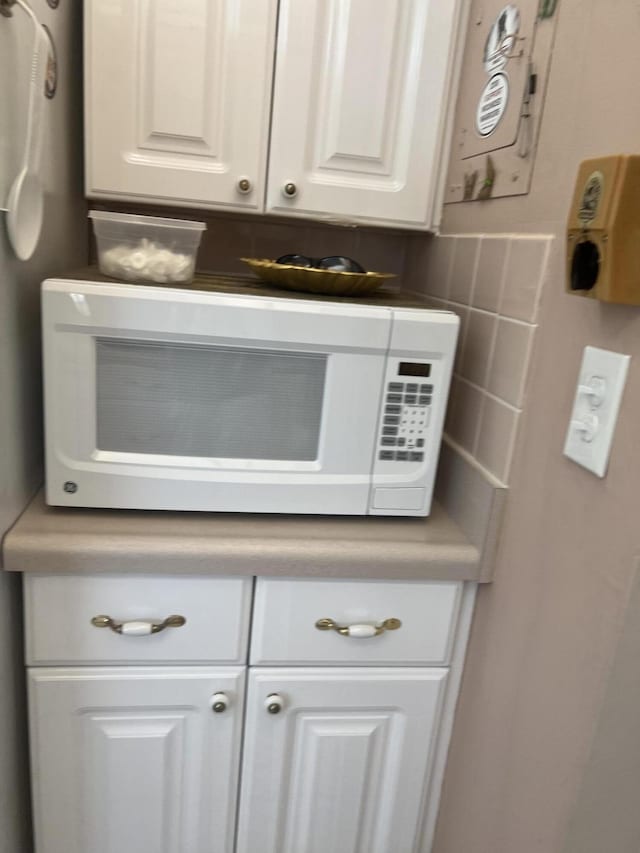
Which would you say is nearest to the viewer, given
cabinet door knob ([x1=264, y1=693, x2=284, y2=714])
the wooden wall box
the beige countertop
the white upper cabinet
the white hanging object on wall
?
the wooden wall box

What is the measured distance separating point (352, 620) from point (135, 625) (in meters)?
→ 0.32

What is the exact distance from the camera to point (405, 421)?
3.22 ft

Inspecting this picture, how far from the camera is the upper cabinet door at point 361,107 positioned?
1.12 m

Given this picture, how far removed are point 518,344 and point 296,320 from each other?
31 centimetres

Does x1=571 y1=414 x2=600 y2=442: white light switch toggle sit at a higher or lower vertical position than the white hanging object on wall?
lower

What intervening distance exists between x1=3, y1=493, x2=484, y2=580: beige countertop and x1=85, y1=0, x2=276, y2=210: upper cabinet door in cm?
59

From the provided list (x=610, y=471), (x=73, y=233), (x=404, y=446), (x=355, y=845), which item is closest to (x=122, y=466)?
(x=404, y=446)

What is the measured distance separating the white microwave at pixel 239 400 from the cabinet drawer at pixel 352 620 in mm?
120

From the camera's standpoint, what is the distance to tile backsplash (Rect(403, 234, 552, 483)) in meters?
0.90

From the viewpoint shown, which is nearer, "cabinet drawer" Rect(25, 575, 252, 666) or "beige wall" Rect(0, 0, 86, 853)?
"beige wall" Rect(0, 0, 86, 853)

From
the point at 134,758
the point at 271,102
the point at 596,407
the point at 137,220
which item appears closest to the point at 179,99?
the point at 271,102

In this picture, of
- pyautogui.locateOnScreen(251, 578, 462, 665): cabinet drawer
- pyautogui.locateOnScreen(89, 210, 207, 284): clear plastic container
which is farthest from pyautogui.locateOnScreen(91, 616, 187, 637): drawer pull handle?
pyautogui.locateOnScreen(89, 210, 207, 284): clear plastic container

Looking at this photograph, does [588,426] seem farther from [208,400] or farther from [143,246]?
[143,246]

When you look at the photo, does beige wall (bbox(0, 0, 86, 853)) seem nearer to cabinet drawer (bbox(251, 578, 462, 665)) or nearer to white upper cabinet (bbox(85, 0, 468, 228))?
white upper cabinet (bbox(85, 0, 468, 228))
